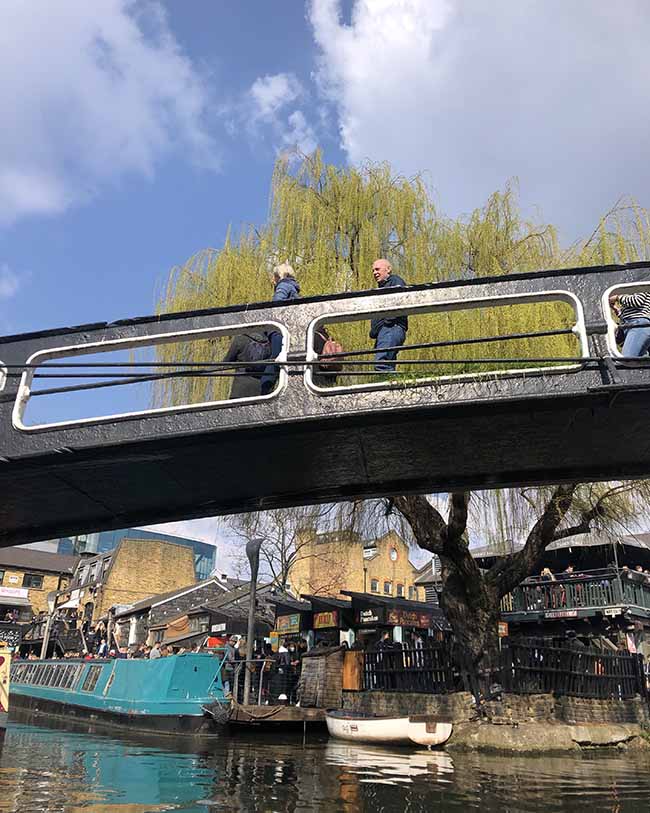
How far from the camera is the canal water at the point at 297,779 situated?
6762mm

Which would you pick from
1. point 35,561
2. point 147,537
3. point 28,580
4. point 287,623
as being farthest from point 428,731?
point 147,537

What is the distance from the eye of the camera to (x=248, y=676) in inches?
582

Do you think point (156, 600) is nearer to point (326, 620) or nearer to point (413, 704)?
point (326, 620)

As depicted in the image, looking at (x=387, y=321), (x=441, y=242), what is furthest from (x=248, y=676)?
(x=387, y=321)

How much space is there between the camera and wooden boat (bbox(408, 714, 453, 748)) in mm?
11922

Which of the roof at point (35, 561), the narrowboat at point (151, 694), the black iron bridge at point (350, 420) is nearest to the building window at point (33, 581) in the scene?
the roof at point (35, 561)

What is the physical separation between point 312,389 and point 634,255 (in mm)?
9396

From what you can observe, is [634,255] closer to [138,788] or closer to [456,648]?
[456,648]

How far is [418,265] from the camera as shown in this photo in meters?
13.0

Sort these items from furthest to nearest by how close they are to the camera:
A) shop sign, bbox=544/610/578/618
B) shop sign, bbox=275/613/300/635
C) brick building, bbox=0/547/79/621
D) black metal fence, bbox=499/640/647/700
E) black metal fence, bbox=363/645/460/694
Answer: brick building, bbox=0/547/79/621, shop sign, bbox=544/610/578/618, shop sign, bbox=275/613/300/635, black metal fence, bbox=363/645/460/694, black metal fence, bbox=499/640/647/700

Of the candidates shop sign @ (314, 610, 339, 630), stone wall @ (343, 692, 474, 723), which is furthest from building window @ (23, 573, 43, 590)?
stone wall @ (343, 692, 474, 723)

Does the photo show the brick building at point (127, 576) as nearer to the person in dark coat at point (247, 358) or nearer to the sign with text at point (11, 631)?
the sign with text at point (11, 631)

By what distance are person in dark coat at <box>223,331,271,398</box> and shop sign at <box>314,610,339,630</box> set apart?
13.8 meters

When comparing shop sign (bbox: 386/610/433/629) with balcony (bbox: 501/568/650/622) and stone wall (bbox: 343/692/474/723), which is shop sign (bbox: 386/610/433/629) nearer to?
stone wall (bbox: 343/692/474/723)
